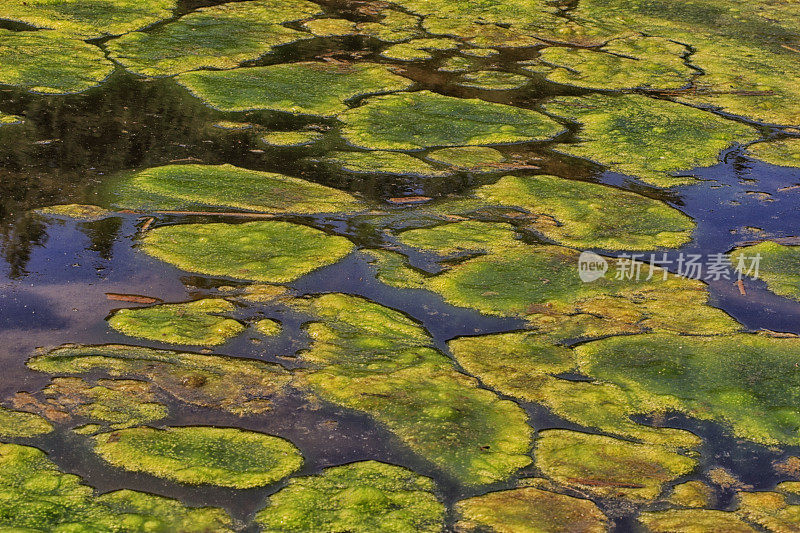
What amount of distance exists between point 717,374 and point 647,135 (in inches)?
141

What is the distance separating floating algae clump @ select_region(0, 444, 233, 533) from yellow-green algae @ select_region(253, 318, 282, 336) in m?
1.21

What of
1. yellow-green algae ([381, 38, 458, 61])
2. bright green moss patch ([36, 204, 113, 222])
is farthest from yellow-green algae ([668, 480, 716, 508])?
yellow-green algae ([381, 38, 458, 61])

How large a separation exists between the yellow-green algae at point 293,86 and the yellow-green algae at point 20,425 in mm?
4148

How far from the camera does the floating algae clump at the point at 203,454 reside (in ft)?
10.6

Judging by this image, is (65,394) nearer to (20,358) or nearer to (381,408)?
(20,358)

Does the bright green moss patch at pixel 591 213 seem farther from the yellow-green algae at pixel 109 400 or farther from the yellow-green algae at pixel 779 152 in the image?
the yellow-green algae at pixel 109 400

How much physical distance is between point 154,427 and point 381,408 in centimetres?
90

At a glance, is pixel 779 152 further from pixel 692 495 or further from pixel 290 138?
pixel 692 495

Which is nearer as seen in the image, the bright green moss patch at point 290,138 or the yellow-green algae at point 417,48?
the bright green moss patch at point 290,138

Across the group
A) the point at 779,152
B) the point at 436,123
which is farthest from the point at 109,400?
the point at 779,152

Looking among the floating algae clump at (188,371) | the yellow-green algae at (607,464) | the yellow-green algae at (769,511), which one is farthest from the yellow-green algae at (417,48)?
the yellow-green algae at (769,511)

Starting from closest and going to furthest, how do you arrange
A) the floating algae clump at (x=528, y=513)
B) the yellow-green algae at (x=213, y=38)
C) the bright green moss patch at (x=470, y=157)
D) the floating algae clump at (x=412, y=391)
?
the floating algae clump at (x=528, y=513) < the floating algae clump at (x=412, y=391) < the bright green moss patch at (x=470, y=157) < the yellow-green algae at (x=213, y=38)

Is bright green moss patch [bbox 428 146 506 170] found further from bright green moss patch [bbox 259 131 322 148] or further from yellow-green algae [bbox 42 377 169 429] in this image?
yellow-green algae [bbox 42 377 169 429]

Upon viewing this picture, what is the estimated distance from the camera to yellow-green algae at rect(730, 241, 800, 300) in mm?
4941
